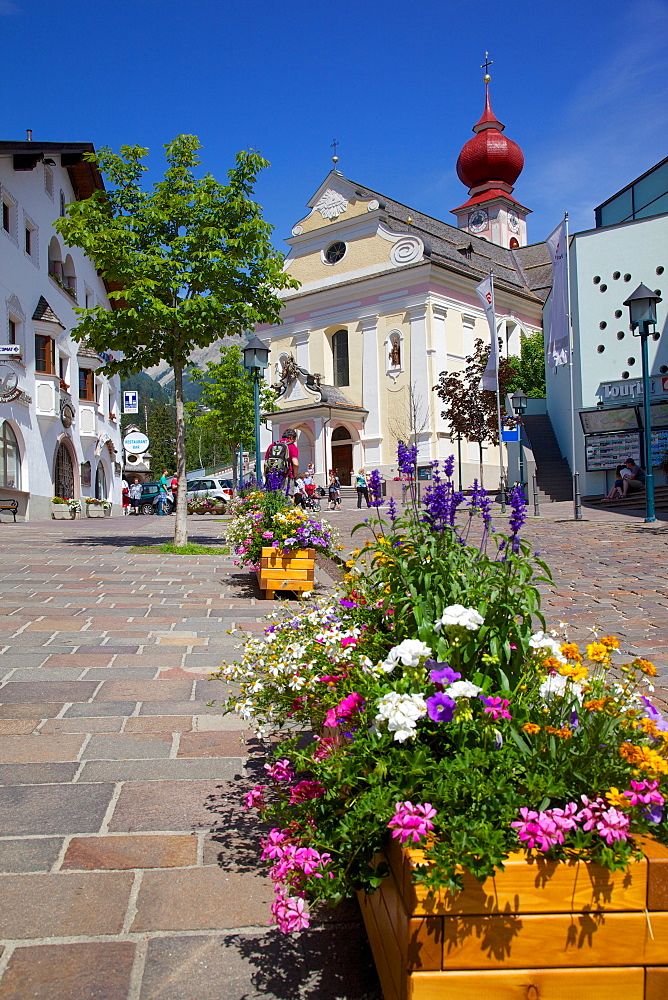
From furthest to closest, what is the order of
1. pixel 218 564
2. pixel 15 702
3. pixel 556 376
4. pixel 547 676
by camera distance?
1. pixel 556 376
2. pixel 218 564
3. pixel 15 702
4. pixel 547 676

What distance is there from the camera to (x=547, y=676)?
2336 millimetres

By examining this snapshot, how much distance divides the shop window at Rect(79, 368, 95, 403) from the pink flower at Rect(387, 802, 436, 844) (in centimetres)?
3276

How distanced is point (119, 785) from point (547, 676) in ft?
6.76

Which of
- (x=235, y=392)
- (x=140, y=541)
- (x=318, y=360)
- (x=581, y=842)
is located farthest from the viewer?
(x=318, y=360)

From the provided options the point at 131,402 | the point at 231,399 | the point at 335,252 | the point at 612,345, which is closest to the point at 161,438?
the point at 131,402

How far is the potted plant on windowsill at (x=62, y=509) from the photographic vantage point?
27312 millimetres

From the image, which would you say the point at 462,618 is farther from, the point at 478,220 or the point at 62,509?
the point at 478,220

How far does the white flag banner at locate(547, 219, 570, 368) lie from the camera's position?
21.0 meters

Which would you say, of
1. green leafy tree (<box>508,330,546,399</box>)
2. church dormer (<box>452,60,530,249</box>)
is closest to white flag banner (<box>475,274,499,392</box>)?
green leafy tree (<box>508,330,546,399</box>)

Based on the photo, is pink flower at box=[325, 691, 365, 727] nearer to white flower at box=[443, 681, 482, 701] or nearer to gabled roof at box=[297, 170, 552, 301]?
white flower at box=[443, 681, 482, 701]

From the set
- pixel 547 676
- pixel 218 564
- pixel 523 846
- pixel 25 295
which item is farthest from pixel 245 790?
pixel 25 295

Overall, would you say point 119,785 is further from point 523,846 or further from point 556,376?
point 556,376

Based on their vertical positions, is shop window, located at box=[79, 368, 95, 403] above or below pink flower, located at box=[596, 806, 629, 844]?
above

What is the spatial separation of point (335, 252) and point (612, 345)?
20.5 m
